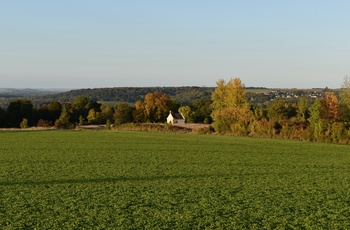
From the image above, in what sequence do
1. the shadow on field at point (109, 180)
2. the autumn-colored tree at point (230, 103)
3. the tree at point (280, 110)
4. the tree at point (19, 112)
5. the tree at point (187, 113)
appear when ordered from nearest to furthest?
the shadow on field at point (109, 180) < the autumn-colored tree at point (230, 103) < the tree at point (19, 112) < the tree at point (280, 110) < the tree at point (187, 113)

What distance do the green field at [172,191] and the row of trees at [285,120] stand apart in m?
10.5

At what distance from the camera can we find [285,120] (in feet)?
124

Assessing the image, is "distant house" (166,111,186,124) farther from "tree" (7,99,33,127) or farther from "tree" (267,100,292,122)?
"tree" (7,99,33,127)

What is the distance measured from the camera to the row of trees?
2923 cm

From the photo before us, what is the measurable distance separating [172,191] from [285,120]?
1129 inches

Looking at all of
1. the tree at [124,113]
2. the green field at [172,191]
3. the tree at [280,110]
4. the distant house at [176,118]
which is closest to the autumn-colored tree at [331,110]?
the tree at [280,110]

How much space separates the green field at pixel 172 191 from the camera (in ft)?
26.9

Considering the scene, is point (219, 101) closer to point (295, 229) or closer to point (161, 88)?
point (295, 229)

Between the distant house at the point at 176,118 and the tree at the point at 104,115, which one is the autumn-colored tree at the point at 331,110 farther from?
the tree at the point at 104,115

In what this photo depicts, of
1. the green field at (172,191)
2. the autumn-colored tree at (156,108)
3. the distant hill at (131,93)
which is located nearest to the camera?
the green field at (172,191)

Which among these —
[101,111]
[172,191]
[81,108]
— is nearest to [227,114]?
[172,191]

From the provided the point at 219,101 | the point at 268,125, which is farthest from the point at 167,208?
the point at 219,101

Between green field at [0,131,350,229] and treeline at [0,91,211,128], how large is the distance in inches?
1788

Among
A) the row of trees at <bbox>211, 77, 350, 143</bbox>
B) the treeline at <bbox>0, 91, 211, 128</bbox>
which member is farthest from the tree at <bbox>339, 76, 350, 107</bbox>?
the treeline at <bbox>0, 91, 211, 128</bbox>
